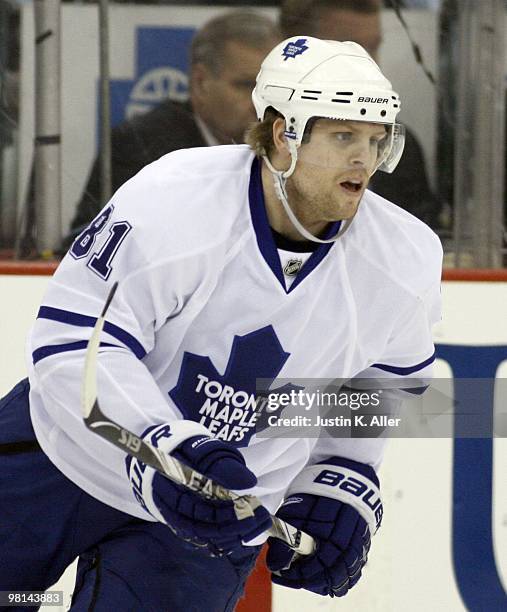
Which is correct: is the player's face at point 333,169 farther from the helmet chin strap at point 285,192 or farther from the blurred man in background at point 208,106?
the blurred man in background at point 208,106

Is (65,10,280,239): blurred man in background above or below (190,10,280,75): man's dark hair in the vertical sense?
below

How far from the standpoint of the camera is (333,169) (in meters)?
1.82

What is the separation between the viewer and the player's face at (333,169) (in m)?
1.82

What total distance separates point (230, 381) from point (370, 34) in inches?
47.4

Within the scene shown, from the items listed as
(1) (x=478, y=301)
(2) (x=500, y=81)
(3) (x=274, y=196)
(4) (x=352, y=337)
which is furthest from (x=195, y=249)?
(2) (x=500, y=81)

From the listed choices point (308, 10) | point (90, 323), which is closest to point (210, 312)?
point (90, 323)

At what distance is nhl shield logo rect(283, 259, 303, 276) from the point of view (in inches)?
74.0

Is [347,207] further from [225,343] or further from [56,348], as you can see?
[56,348]

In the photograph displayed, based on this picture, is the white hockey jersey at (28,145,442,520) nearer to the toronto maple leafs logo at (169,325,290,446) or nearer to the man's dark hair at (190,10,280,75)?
the toronto maple leafs logo at (169,325,290,446)

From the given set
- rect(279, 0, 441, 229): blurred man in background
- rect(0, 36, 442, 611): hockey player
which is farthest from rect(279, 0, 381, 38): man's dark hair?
rect(0, 36, 442, 611): hockey player

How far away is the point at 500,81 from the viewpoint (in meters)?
2.80

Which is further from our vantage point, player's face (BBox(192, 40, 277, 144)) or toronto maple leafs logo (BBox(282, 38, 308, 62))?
player's face (BBox(192, 40, 277, 144))

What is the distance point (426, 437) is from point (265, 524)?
100 cm

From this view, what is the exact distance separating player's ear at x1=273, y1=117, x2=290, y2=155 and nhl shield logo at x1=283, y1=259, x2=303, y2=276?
156mm
